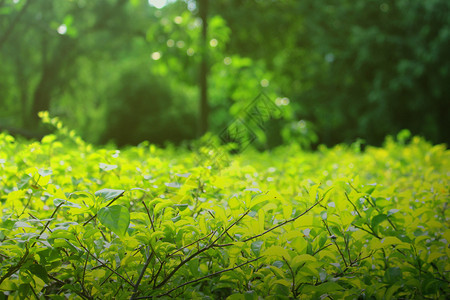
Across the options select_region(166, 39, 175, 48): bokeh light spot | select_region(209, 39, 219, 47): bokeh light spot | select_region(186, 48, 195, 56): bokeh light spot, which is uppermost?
select_region(209, 39, 219, 47): bokeh light spot

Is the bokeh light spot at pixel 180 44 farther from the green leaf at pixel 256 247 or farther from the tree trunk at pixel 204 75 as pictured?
the green leaf at pixel 256 247

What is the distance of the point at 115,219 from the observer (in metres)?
1.11

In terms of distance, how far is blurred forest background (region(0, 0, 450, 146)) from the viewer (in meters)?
7.97

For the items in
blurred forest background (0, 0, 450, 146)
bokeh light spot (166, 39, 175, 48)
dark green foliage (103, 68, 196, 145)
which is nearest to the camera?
bokeh light spot (166, 39, 175, 48)

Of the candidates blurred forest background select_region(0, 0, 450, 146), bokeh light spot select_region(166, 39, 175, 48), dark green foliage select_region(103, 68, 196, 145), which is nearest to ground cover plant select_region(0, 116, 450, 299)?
blurred forest background select_region(0, 0, 450, 146)

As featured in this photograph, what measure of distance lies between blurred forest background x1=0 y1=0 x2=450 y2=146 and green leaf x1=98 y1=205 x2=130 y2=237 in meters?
3.47

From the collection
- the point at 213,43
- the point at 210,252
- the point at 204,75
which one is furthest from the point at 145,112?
the point at 210,252

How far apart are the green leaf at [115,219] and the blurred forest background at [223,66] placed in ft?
11.4

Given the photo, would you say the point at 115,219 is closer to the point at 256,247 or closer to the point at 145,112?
the point at 256,247

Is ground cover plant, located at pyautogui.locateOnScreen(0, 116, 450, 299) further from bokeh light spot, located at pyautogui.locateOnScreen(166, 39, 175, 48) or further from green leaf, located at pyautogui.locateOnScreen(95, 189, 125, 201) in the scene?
bokeh light spot, located at pyautogui.locateOnScreen(166, 39, 175, 48)

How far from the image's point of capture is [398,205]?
6.72 ft

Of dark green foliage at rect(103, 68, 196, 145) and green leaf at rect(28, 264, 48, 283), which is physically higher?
green leaf at rect(28, 264, 48, 283)

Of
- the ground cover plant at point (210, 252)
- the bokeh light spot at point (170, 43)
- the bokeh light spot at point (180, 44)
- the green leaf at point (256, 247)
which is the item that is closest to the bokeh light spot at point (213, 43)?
the bokeh light spot at point (180, 44)

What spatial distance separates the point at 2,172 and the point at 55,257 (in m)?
0.91
